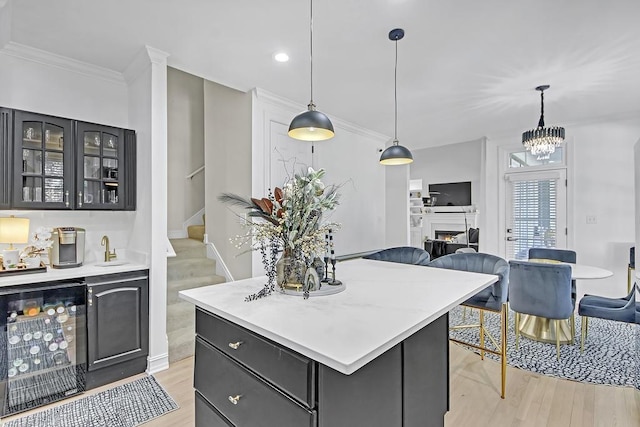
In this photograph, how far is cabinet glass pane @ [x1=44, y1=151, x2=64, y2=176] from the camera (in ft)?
8.24

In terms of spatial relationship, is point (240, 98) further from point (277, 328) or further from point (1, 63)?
point (277, 328)

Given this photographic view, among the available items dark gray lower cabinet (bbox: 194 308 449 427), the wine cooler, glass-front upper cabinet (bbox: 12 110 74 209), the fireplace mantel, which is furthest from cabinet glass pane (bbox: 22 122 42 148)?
the fireplace mantel

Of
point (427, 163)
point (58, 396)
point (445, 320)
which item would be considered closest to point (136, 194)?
point (58, 396)

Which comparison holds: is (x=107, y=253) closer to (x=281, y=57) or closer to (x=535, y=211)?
(x=281, y=57)

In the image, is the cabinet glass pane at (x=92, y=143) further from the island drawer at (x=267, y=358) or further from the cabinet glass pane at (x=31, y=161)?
the island drawer at (x=267, y=358)

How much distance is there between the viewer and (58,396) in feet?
7.62

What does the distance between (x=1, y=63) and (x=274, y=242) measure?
283 cm

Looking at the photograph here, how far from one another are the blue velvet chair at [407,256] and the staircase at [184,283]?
196 cm

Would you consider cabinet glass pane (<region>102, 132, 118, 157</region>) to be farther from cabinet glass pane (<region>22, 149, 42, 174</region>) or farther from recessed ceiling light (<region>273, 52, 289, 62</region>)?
recessed ceiling light (<region>273, 52, 289, 62</region>)

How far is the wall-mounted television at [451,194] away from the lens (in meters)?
8.02

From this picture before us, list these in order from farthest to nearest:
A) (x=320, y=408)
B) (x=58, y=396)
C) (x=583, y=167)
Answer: (x=583, y=167) < (x=58, y=396) < (x=320, y=408)

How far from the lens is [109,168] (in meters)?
2.82

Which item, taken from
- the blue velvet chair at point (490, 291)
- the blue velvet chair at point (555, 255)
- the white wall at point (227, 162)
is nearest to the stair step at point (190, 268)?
the white wall at point (227, 162)

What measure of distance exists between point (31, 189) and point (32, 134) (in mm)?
420
